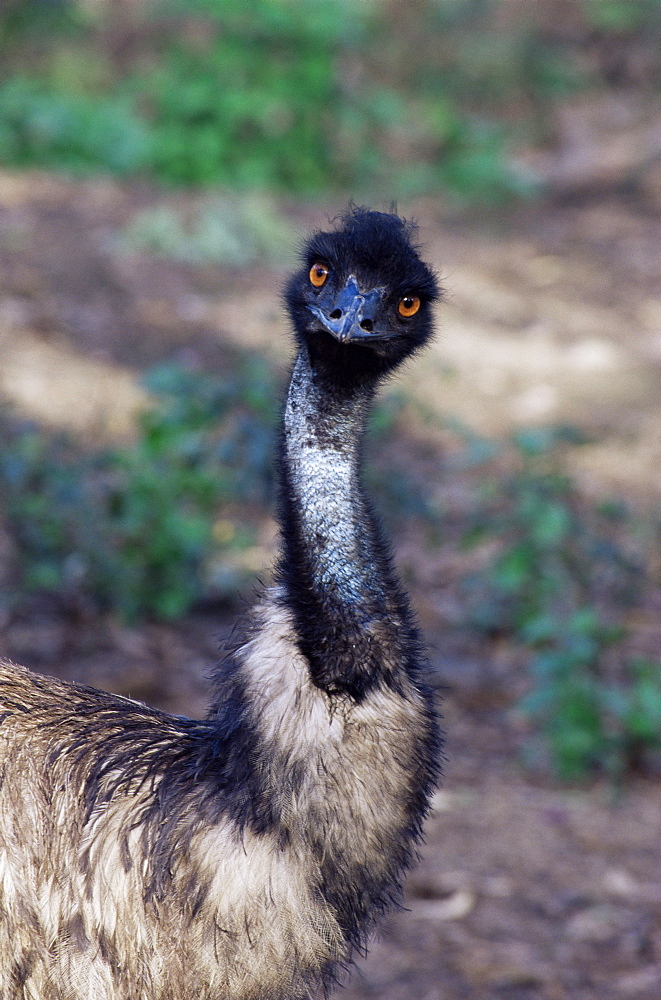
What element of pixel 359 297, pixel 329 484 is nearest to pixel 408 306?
pixel 359 297

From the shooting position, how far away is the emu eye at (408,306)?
2895 mm

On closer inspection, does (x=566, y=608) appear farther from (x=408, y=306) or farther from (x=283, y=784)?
(x=283, y=784)

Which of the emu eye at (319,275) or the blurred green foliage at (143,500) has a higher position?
the blurred green foliage at (143,500)

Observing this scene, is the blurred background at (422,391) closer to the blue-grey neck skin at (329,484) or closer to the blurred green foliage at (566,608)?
the blurred green foliage at (566,608)

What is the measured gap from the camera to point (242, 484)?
5766 mm

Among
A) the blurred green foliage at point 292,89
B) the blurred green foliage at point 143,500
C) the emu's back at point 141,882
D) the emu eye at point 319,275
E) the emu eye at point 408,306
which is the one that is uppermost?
the blurred green foliage at point 292,89

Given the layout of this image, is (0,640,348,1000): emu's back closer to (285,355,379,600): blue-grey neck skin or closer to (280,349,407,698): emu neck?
(280,349,407,698): emu neck

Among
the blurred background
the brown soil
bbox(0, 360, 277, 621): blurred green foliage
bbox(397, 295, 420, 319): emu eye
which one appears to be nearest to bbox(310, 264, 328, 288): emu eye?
bbox(397, 295, 420, 319): emu eye

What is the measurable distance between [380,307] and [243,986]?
1.50 meters

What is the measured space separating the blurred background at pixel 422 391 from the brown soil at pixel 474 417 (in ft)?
0.06

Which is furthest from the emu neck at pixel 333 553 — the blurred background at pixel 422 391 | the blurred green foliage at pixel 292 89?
the blurred green foliage at pixel 292 89

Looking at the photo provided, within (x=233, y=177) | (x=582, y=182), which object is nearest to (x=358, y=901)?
(x=233, y=177)

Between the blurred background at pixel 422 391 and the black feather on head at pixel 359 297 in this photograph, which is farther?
the blurred background at pixel 422 391

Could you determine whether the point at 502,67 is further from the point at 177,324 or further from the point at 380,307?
the point at 380,307
